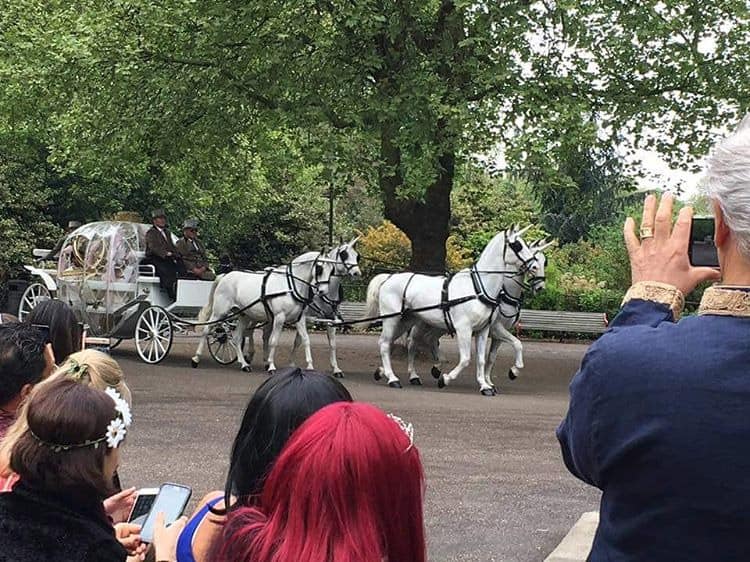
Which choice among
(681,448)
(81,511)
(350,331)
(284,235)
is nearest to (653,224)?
(681,448)

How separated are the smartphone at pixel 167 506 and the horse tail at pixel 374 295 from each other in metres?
12.2

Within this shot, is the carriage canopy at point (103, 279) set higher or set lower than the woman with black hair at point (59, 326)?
lower

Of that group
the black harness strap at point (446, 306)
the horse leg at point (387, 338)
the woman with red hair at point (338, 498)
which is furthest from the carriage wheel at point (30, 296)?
the woman with red hair at point (338, 498)

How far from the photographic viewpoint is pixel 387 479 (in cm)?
191

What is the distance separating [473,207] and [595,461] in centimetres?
3093

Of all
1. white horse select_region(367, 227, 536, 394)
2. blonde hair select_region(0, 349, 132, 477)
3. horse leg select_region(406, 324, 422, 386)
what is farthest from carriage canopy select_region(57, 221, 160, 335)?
blonde hair select_region(0, 349, 132, 477)

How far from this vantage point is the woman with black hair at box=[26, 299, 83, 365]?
471 cm

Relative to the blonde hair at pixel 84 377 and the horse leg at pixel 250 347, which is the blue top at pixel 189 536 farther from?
the horse leg at pixel 250 347

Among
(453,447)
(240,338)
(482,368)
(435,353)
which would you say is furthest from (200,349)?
(453,447)

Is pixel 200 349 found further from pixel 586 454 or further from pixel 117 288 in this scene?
pixel 586 454

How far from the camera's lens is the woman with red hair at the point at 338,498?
6.15ft

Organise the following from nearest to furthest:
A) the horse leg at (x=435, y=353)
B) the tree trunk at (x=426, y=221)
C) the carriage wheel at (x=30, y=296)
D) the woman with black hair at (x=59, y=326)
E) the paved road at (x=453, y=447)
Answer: the woman with black hair at (x=59, y=326) < the paved road at (x=453, y=447) < the horse leg at (x=435, y=353) < the carriage wheel at (x=30, y=296) < the tree trunk at (x=426, y=221)

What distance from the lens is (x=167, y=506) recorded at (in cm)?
274

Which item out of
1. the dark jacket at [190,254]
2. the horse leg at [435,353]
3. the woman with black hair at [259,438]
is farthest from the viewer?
the dark jacket at [190,254]
